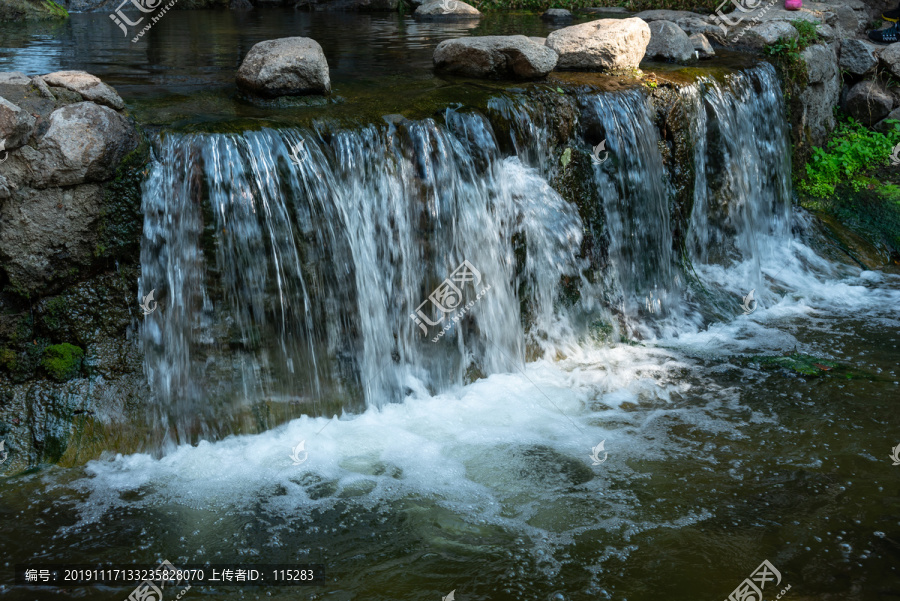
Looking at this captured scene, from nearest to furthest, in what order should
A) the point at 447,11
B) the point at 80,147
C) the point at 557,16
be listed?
the point at 80,147 → the point at 557,16 → the point at 447,11

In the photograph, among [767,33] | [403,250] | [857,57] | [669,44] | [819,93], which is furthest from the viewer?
[857,57]

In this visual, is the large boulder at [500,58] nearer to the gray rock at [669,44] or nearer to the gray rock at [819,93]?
the gray rock at [669,44]

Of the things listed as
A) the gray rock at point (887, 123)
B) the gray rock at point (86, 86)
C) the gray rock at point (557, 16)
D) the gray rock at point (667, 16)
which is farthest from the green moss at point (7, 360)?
the gray rock at point (557, 16)

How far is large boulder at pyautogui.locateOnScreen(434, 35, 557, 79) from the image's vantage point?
6430mm

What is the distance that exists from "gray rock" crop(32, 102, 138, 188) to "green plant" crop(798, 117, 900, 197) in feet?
23.7

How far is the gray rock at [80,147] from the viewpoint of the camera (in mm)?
4184

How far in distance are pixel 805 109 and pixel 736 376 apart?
4718mm

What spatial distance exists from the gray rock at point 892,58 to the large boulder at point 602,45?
4.24 metres

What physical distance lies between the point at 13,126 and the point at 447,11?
1154 centimetres

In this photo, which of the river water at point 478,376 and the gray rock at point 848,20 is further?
the gray rock at point 848,20

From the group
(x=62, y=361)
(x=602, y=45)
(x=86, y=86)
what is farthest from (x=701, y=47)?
(x=62, y=361)

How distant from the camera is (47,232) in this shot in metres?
4.27

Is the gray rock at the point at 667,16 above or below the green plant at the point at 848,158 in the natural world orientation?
above

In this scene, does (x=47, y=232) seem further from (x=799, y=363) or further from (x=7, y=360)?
(x=799, y=363)
